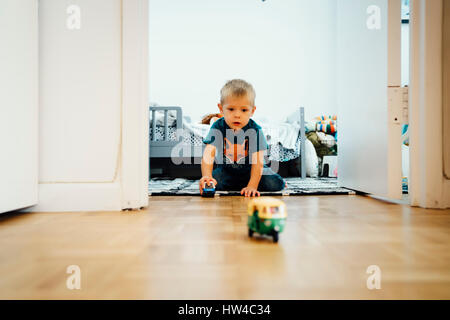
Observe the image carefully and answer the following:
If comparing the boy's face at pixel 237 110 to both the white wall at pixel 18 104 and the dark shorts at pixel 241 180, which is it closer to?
the dark shorts at pixel 241 180

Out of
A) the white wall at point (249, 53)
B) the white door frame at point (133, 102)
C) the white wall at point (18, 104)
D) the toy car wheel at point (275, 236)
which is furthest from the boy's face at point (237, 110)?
the white wall at point (249, 53)

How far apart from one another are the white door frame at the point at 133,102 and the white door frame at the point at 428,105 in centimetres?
104

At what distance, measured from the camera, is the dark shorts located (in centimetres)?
156

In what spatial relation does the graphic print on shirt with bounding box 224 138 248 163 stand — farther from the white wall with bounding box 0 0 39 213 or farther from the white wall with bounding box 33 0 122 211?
the white wall with bounding box 0 0 39 213

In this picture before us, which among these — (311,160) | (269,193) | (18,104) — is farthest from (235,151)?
Result: (311,160)

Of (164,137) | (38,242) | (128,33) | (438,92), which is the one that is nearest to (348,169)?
(438,92)

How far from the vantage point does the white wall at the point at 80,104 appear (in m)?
0.97

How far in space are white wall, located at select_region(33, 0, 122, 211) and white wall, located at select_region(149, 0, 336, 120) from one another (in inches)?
117

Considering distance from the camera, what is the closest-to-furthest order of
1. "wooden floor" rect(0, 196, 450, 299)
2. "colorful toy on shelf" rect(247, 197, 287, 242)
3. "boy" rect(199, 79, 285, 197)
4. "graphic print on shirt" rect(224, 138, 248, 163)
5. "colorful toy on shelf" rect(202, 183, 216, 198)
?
1. "wooden floor" rect(0, 196, 450, 299)
2. "colorful toy on shelf" rect(247, 197, 287, 242)
3. "colorful toy on shelf" rect(202, 183, 216, 198)
4. "boy" rect(199, 79, 285, 197)
5. "graphic print on shirt" rect(224, 138, 248, 163)

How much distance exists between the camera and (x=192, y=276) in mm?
406

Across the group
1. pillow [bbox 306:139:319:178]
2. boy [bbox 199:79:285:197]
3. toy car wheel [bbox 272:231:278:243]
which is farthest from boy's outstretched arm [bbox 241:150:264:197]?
pillow [bbox 306:139:319:178]

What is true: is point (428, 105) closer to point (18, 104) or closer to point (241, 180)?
point (241, 180)

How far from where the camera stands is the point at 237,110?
143 centimetres

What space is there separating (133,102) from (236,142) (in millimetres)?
702
